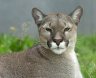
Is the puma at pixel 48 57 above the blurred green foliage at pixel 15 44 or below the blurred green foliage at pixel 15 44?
above

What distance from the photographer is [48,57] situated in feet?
28.2

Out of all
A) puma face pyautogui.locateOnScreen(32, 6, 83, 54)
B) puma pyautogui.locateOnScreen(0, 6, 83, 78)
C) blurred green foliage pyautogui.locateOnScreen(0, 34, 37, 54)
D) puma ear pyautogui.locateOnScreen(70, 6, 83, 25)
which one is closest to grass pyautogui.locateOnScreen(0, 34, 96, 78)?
blurred green foliage pyautogui.locateOnScreen(0, 34, 37, 54)

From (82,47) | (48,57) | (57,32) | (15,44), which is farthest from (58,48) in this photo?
(82,47)

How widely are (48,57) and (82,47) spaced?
427cm

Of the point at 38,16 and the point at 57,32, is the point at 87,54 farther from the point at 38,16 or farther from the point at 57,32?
the point at 57,32

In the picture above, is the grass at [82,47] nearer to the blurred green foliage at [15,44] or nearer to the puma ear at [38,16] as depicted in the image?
the blurred green foliage at [15,44]

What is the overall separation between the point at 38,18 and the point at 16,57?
65cm

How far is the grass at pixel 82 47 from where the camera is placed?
10101 millimetres

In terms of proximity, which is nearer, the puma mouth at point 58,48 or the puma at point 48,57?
the puma mouth at point 58,48

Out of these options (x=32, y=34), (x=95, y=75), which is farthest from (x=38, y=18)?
(x=32, y=34)

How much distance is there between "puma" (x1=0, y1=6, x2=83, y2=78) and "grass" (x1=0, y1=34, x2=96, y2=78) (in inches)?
48.2

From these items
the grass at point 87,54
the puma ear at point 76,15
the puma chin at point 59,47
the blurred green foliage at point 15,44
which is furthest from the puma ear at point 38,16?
the blurred green foliage at point 15,44

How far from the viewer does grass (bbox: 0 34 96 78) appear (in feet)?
33.1

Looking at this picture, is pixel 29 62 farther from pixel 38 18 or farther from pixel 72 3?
pixel 72 3
